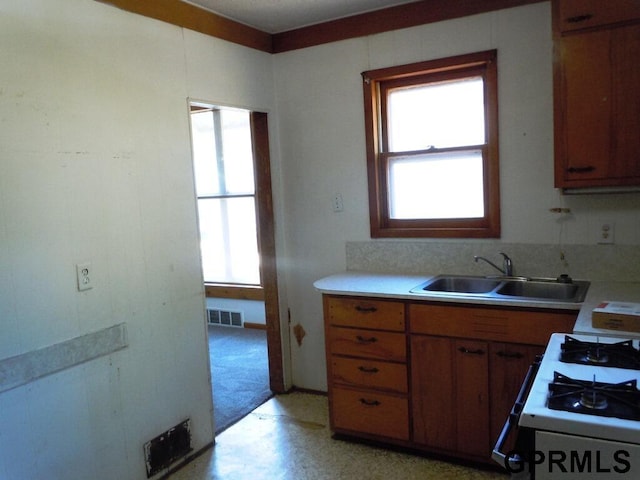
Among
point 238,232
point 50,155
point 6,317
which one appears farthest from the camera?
point 238,232

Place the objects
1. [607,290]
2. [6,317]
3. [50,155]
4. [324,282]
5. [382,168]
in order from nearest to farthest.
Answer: [6,317] < [50,155] < [607,290] < [324,282] < [382,168]

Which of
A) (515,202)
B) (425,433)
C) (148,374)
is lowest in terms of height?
(425,433)

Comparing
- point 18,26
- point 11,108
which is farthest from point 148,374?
point 18,26

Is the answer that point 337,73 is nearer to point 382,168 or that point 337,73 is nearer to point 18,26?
point 382,168

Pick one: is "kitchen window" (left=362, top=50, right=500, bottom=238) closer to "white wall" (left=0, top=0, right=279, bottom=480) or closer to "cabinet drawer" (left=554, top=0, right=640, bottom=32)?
"cabinet drawer" (left=554, top=0, right=640, bottom=32)

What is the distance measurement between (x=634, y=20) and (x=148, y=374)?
282 cm

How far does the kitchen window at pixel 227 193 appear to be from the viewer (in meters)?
5.40

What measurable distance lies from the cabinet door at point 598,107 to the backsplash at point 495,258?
47 centimetres

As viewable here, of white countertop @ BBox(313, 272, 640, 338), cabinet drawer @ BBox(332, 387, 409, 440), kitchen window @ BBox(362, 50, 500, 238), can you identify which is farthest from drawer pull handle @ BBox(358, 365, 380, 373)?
kitchen window @ BBox(362, 50, 500, 238)

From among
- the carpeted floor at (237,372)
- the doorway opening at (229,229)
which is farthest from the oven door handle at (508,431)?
the doorway opening at (229,229)

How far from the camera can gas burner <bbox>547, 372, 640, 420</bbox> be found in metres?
1.31

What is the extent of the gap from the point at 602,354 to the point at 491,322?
0.86 m

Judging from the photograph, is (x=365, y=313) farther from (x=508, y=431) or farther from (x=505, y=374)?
(x=508, y=431)

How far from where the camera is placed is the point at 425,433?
277 centimetres
